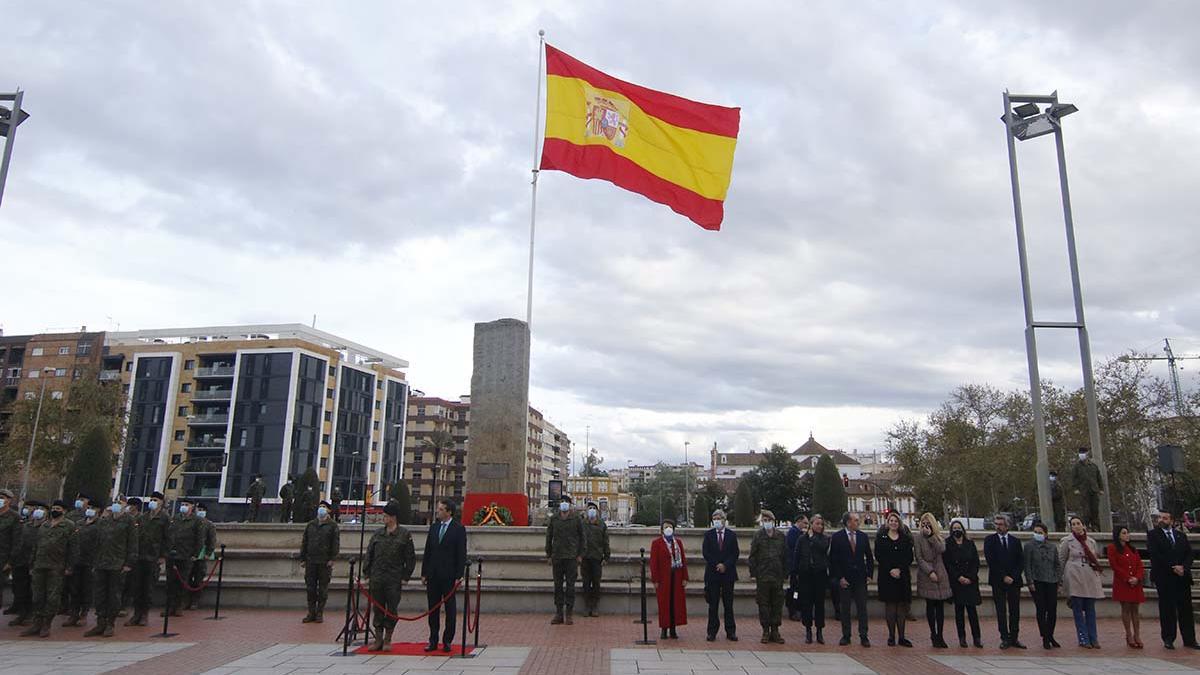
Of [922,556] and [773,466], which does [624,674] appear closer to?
[922,556]

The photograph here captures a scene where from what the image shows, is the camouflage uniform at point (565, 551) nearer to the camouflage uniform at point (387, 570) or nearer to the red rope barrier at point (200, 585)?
the camouflage uniform at point (387, 570)

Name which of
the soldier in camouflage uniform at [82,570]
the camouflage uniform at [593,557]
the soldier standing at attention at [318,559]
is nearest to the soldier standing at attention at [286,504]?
the soldier in camouflage uniform at [82,570]

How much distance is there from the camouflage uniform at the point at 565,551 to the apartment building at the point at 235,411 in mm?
63987

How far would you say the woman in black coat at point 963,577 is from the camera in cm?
1177

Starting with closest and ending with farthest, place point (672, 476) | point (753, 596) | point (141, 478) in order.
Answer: point (753, 596) < point (141, 478) < point (672, 476)

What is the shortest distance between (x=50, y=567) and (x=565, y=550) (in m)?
7.83

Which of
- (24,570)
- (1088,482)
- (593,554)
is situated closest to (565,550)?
(593,554)

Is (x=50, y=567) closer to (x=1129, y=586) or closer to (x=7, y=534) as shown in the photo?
(x=7, y=534)

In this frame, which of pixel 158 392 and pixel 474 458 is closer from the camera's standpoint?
pixel 474 458

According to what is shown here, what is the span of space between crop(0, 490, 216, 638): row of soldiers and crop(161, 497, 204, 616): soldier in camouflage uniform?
0.02 meters

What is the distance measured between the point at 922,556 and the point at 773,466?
58.8 meters

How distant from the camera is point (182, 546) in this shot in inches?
564

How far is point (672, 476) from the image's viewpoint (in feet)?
389

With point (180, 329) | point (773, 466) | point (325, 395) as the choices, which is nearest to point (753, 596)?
point (773, 466)
